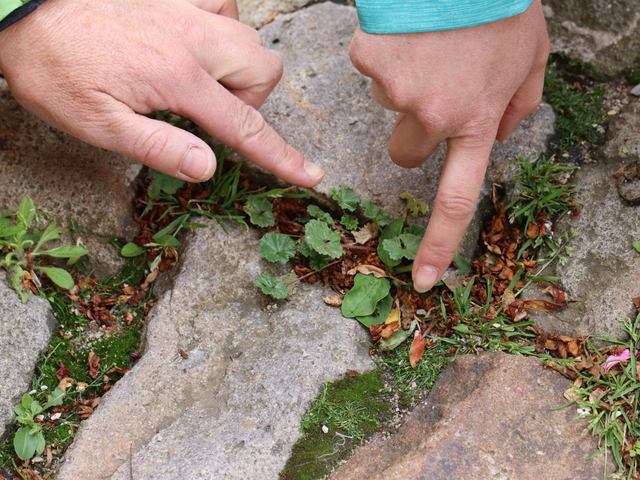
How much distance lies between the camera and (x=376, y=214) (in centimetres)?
267

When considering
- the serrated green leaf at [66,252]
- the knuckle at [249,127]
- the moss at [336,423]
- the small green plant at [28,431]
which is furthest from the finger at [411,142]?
the small green plant at [28,431]

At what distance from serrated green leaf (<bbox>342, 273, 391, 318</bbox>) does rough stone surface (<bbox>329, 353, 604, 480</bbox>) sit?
464 mm

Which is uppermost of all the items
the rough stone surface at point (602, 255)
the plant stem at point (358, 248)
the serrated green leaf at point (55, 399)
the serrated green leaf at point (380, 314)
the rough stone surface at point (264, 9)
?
the rough stone surface at point (264, 9)

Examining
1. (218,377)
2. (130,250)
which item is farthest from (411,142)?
(130,250)

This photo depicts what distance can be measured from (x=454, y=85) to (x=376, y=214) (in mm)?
843

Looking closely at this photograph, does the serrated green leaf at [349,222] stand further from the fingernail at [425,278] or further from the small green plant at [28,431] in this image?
the small green plant at [28,431]

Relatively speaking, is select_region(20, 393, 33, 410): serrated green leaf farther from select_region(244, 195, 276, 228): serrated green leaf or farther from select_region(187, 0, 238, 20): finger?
select_region(187, 0, 238, 20): finger

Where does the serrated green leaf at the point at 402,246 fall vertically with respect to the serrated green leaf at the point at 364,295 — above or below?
above

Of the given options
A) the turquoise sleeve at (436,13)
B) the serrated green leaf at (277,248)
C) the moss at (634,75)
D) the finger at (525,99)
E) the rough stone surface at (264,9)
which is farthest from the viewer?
the rough stone surface at (264,9)

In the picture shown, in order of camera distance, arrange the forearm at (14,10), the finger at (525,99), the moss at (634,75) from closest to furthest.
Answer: the forearm at (14,10) < the finger at (525,99) < the moss at (634,75)

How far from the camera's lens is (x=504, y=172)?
2754 millimetres

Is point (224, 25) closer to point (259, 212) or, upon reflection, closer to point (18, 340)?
point (259, 212)

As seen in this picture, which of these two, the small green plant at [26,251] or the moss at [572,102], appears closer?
the small green plant at [26,251]

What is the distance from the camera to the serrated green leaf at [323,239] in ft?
8.17
